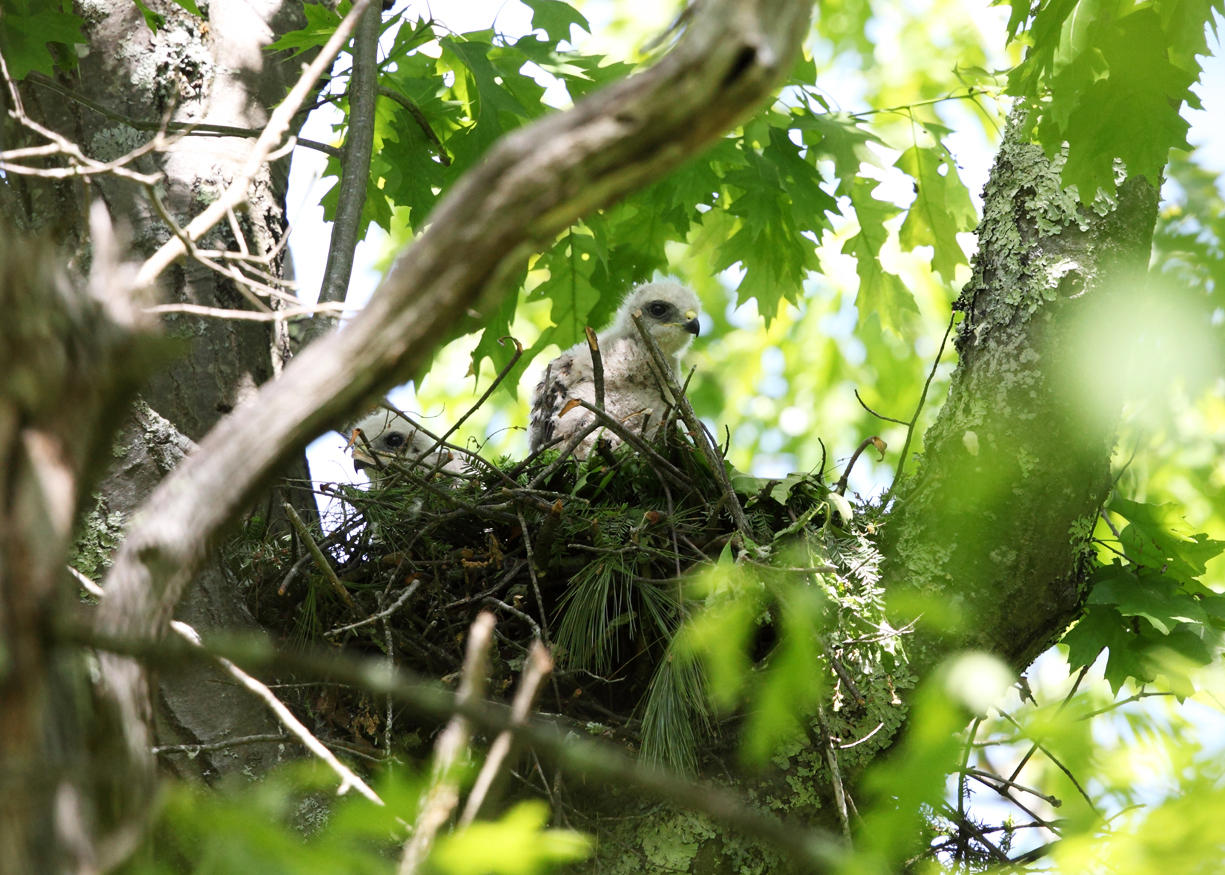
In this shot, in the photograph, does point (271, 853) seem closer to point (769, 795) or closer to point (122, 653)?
point (122, 653)

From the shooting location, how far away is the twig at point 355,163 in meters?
3.17

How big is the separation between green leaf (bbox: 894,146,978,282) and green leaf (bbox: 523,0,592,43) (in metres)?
Answer: 1.75

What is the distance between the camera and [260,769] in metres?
2.81

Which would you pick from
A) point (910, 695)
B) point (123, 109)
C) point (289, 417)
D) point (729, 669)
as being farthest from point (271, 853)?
point (123, 109)

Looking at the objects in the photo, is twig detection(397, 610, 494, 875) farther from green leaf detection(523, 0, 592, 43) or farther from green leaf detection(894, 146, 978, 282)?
green leaf detection(894, 146, 978, 282)

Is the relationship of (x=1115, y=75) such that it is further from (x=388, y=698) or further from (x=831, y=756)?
(x=388, y=698)

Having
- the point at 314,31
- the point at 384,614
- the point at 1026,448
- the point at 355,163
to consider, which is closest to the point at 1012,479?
the point at 1026,448

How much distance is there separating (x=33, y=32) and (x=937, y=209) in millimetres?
3658

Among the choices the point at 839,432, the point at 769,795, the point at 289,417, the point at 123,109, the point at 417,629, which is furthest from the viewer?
the point at 839,432

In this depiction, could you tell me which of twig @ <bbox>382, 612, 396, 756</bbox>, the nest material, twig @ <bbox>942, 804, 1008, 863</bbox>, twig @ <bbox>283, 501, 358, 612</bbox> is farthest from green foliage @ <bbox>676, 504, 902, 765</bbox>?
twig @ <bbox>283, 501, 358, 612</bbox>

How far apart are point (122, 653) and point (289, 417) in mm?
297

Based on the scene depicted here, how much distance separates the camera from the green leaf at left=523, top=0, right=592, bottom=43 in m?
4.12

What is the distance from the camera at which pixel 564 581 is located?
11.7 feet

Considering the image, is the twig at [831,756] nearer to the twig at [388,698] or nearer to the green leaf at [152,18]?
the twig at [388,698]
